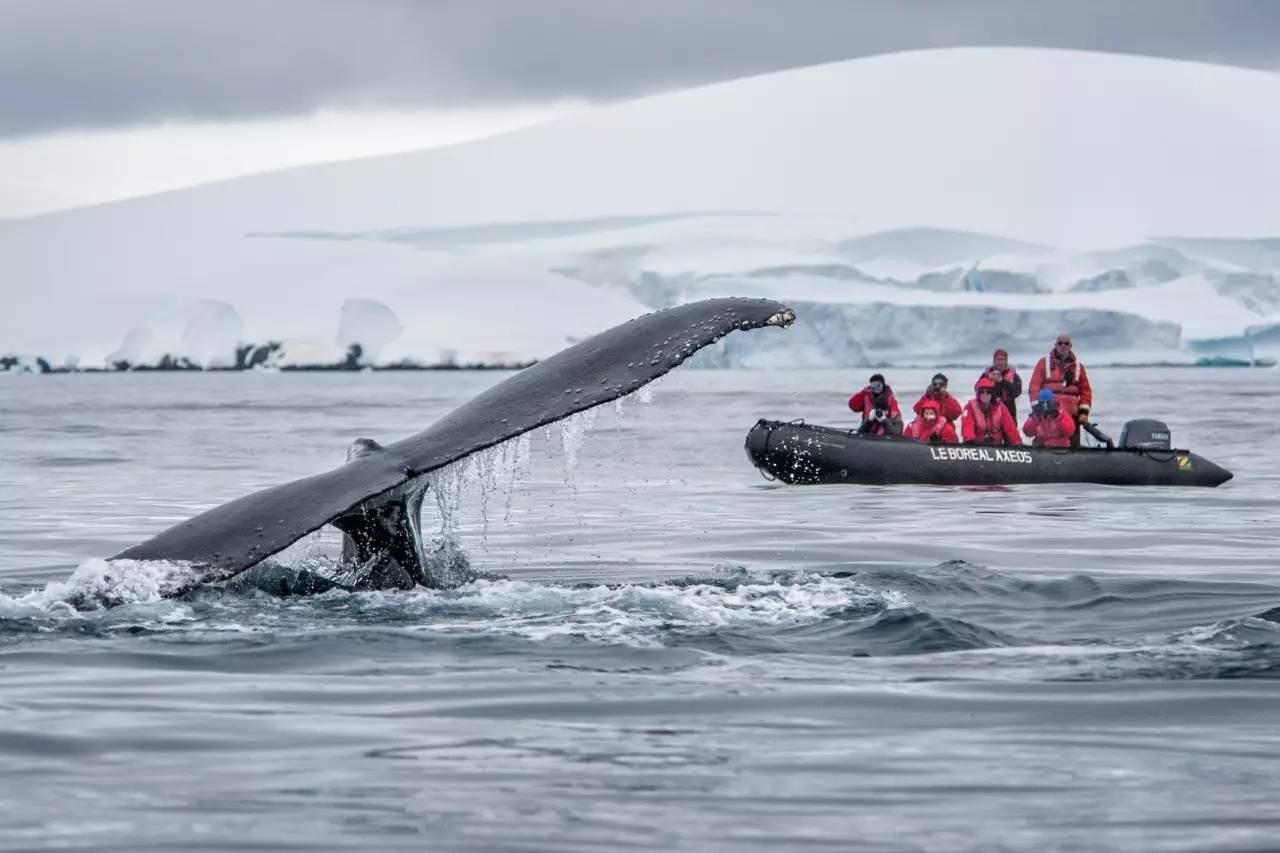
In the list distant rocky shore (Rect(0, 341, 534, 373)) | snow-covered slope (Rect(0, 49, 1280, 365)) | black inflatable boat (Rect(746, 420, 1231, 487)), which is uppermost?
snow-covered slope (Rect(0, 49, 1280, 365))

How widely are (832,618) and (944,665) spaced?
2.70ft

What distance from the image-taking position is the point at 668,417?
3123cm

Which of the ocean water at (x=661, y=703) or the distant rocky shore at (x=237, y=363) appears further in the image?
the distant rocky shore at (x=237, y=363)

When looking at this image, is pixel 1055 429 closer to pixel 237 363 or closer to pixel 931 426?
pixel 931 426

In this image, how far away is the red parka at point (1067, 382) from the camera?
641 inches

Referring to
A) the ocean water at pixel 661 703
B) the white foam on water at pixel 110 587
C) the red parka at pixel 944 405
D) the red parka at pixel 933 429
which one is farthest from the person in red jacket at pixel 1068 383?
the white foam on water at pixel 110 587

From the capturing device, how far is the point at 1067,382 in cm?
1634

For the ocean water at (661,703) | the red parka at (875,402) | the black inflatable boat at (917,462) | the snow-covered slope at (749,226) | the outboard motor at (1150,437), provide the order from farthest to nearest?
1. the snow-covered slope at (749,226)
2. the red parka at (875,402)
3. the outboard motor at (1150,437)
4. the black inflatable boat at (917,462)
5. the ocean water at (661,703)

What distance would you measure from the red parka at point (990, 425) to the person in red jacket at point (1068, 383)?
335 millimetres

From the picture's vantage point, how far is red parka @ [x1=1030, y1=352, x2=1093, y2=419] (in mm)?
16275

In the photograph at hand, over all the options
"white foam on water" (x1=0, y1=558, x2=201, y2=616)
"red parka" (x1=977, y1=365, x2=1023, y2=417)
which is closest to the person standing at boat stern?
"red parka" (x1=977, y1=365, x2=1023, y2=417)

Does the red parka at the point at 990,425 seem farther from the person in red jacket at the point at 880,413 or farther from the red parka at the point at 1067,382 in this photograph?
the person in red jacket at the point at 880,413

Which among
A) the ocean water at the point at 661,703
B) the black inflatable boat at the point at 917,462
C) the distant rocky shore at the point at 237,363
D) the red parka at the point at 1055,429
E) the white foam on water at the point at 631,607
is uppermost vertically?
the distant rocky shore at the point at 237,363

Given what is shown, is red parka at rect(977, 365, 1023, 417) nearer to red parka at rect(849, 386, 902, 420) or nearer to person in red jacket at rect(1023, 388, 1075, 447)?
person in red jacket at rect(1023, 388, 1075, 447)
